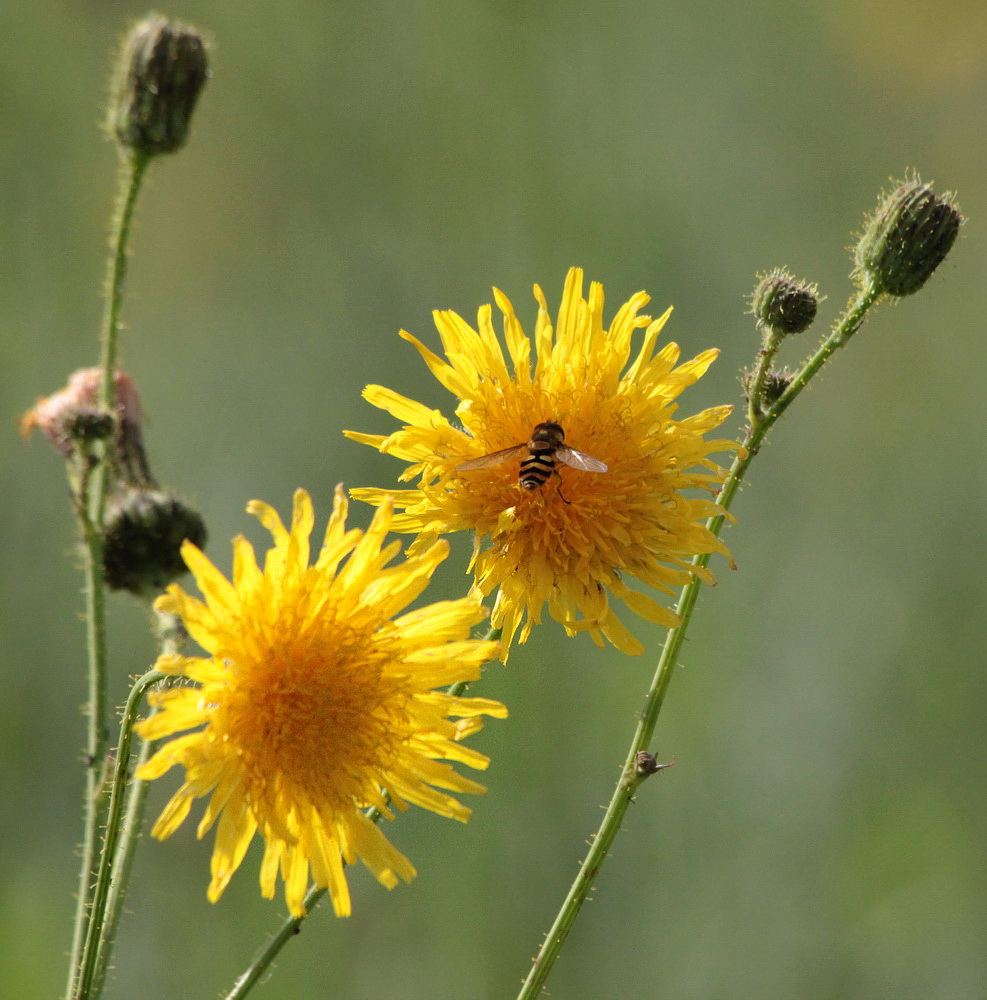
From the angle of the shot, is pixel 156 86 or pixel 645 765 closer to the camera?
pixel 645 765

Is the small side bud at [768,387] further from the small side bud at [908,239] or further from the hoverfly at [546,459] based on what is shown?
the small side bud at [908,239]

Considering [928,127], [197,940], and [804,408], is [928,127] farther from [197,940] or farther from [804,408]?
[197,940]

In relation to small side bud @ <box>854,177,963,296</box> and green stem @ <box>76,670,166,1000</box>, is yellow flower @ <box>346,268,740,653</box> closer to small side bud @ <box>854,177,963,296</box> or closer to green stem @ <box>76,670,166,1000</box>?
small side bud @ <box>854,177,963,296</box>

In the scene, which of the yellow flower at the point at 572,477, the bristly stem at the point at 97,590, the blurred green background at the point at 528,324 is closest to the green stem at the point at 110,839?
the bristly stem at the point at 97,590

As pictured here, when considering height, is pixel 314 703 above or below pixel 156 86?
below

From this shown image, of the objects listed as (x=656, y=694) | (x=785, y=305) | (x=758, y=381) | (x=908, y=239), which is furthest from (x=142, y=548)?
(x=908, y=239)

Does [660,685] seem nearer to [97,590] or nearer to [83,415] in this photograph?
[97,590]
